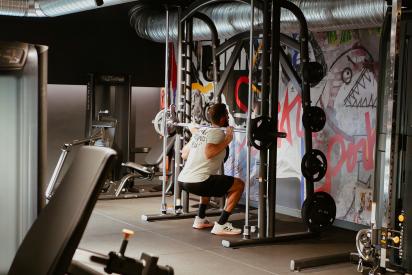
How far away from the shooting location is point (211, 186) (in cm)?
676

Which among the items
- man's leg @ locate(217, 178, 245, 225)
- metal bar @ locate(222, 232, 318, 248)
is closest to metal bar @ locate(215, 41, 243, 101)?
man's leg @ locate(217, 178, 245, 225)

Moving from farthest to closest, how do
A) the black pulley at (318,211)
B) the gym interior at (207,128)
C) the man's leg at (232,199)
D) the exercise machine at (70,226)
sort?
the man's leg at (232,199) < the black pulley at (318,211) < the gym interior at (207,128) < the exercise machine at (70,226)

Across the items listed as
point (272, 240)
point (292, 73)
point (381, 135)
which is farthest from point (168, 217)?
point (381, 135)

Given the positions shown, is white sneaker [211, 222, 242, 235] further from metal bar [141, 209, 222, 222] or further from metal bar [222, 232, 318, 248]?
metal bar [141, 209, 222, 222]

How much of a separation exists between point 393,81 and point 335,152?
2942 mm

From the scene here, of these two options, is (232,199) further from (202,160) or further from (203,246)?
(203,246)

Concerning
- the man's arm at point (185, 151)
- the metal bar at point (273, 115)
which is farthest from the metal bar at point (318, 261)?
the man's arm at point (185, 151)

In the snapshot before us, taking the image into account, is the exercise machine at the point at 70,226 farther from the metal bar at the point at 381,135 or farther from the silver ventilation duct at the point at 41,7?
the silver ventilation duct at the point at 41,7

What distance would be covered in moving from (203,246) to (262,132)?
1229 mm

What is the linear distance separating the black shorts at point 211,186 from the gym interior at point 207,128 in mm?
407

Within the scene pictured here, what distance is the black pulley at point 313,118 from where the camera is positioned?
21.6 feet

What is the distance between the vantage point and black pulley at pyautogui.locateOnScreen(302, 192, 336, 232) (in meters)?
6.59

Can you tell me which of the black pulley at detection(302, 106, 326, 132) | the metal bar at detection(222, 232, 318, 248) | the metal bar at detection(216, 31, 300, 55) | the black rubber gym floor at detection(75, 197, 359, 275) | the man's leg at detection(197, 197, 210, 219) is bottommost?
the black rubber gym floor at detection(75, 197, 359, 275)

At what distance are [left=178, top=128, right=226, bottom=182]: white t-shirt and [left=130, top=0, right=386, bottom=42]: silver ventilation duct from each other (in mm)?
1592
